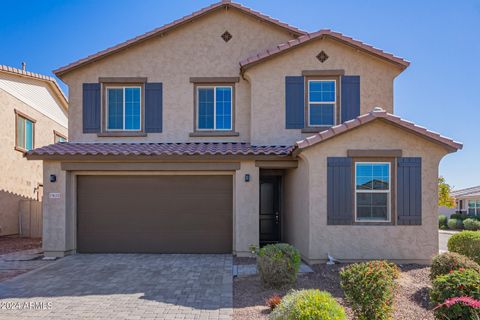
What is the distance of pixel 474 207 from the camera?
94.3 ft

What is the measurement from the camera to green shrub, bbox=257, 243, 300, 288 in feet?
23.5

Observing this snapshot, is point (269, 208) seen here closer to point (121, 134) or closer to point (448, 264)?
point (121, 134)

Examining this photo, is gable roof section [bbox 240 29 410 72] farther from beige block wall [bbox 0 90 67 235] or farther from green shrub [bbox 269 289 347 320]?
beige block wall [bbox 0 90 67 235]

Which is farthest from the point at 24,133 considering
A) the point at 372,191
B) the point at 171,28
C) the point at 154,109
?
the point at 372,191

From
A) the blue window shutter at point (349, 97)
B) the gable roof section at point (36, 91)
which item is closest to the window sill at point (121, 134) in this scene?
the blue window shutter at point (349, 97)

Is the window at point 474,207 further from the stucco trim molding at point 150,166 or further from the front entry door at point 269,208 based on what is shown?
the stucco trim molding at point 150,166

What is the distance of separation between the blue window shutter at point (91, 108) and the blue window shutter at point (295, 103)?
6935 millimetres

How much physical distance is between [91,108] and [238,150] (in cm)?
593

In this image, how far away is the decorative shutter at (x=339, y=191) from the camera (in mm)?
9094

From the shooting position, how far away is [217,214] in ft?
36.2

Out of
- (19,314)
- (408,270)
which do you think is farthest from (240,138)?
A: (19,314)

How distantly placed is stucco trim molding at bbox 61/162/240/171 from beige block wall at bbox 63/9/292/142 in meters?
1.59

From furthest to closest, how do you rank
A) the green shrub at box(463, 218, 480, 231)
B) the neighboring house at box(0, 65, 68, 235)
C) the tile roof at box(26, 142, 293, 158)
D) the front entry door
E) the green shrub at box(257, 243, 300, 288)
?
1. the green shrub at box(463, 218, 480, 231)
2. the neighboring house at box(0, 65, 68, 235)
3. the front entry door
4. the tile roof at box(26, 142, 293, 158)
5. the green shrub at box(257, 243, 300, 288)

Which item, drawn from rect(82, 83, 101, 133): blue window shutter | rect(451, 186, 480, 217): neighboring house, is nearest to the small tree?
rect(451, 186, 480, 217): neighboring house
